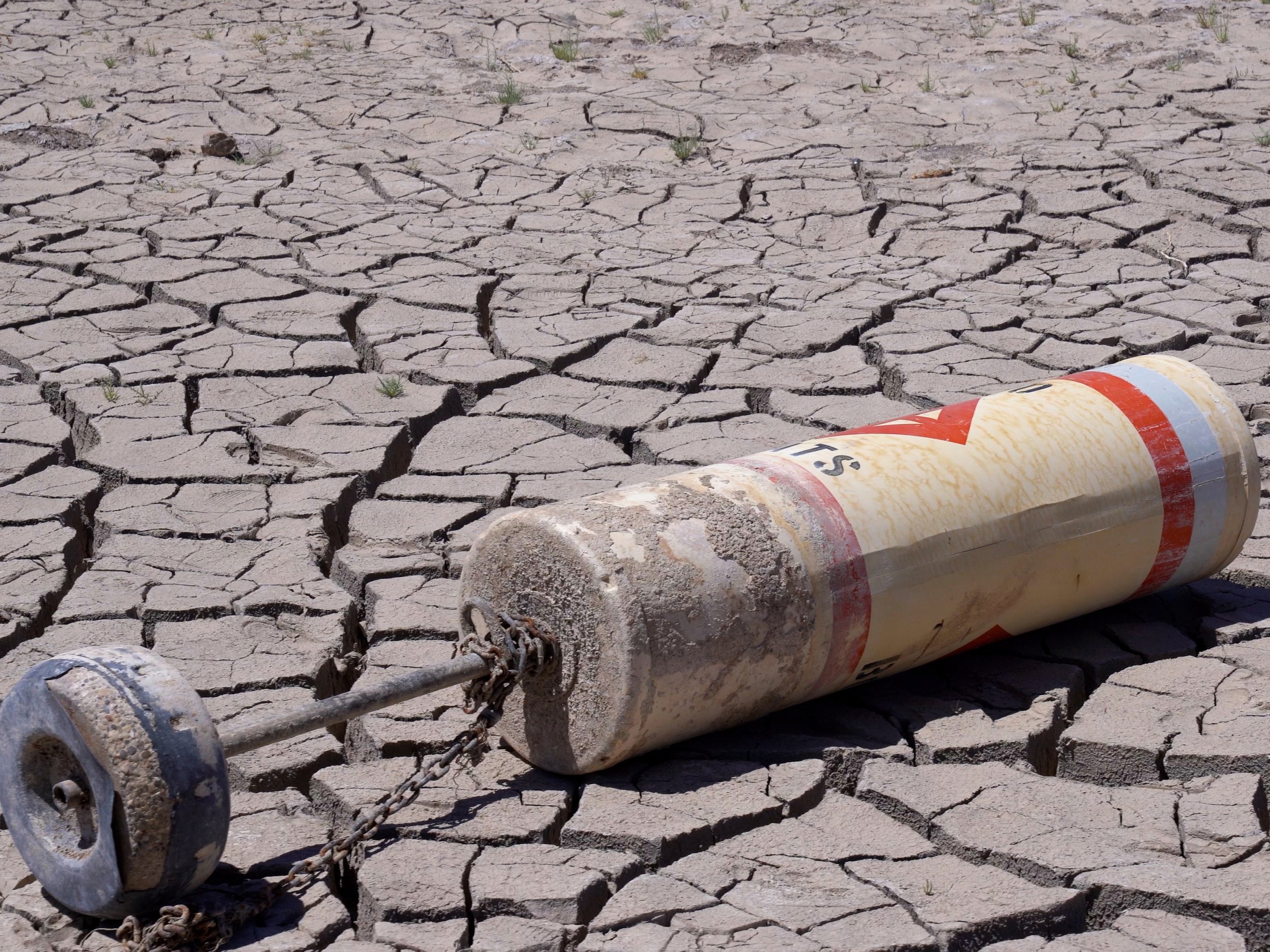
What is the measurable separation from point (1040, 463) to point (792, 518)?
55 centimetres

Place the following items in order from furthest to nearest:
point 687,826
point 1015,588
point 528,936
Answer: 1. point 1015,588
2. point 687,826
3. point 528,936

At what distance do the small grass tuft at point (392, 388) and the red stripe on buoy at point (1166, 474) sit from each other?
2.13m

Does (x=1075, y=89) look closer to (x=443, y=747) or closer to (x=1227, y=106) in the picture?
(x=1227, y=106)

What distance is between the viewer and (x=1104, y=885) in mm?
2213

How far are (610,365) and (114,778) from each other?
2745mm

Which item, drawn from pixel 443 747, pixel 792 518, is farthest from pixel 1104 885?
pixel 443 747

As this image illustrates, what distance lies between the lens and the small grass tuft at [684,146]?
263 inches

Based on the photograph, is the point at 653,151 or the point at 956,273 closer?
the point at 956,273

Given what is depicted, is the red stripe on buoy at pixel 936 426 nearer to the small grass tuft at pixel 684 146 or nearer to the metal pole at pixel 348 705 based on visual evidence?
the metal pole at pixel 348 705

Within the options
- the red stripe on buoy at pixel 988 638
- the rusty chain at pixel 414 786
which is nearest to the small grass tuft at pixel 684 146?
the red stripe on buoy at pixel 988 638

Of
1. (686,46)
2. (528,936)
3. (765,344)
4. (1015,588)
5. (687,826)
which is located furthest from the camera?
(686,46)

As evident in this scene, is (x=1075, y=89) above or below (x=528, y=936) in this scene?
above

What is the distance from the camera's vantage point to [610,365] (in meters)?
4.63

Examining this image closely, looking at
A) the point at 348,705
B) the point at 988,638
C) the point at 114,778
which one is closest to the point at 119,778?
the point at 114,778
